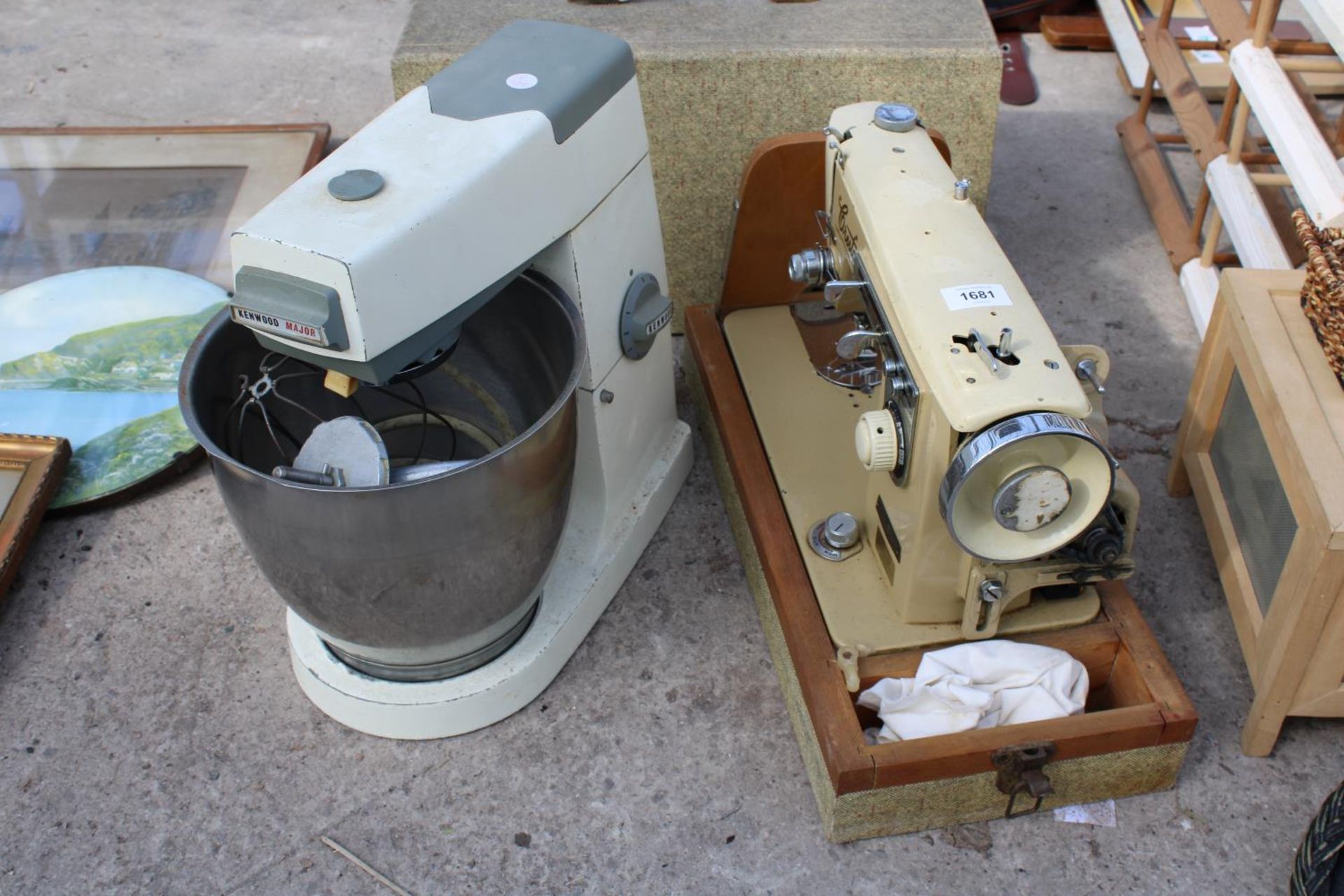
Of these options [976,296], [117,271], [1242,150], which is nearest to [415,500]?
[976,296]

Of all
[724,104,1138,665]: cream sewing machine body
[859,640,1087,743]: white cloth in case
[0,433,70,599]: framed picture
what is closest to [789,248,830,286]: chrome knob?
[724,104,1138,665]: cream sewing machine body

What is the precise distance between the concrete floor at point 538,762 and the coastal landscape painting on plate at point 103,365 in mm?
107

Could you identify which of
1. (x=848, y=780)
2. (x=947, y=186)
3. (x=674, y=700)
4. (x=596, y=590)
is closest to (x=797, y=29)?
(x=947, y=186)

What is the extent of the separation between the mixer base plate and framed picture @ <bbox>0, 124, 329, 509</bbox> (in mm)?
660

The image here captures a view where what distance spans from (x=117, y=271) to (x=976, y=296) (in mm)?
2182

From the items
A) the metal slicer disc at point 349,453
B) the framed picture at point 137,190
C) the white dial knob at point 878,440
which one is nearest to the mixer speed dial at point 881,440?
the white dial knob at point 878,440

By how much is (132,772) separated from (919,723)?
1287 millimetres

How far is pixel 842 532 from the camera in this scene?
202cm

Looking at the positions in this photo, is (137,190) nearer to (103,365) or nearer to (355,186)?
(103,365)

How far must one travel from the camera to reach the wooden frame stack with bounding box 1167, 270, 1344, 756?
1.75 metres

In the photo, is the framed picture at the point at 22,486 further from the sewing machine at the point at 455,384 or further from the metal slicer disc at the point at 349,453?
the metal slicer disc at the point at 349,453

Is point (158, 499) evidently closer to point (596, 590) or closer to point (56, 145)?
point (596, 590)

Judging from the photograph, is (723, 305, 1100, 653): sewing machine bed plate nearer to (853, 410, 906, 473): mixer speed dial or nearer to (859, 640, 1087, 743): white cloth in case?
(859, 640, 1087, 743): white cloth in case

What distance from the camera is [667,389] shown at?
233 cm
